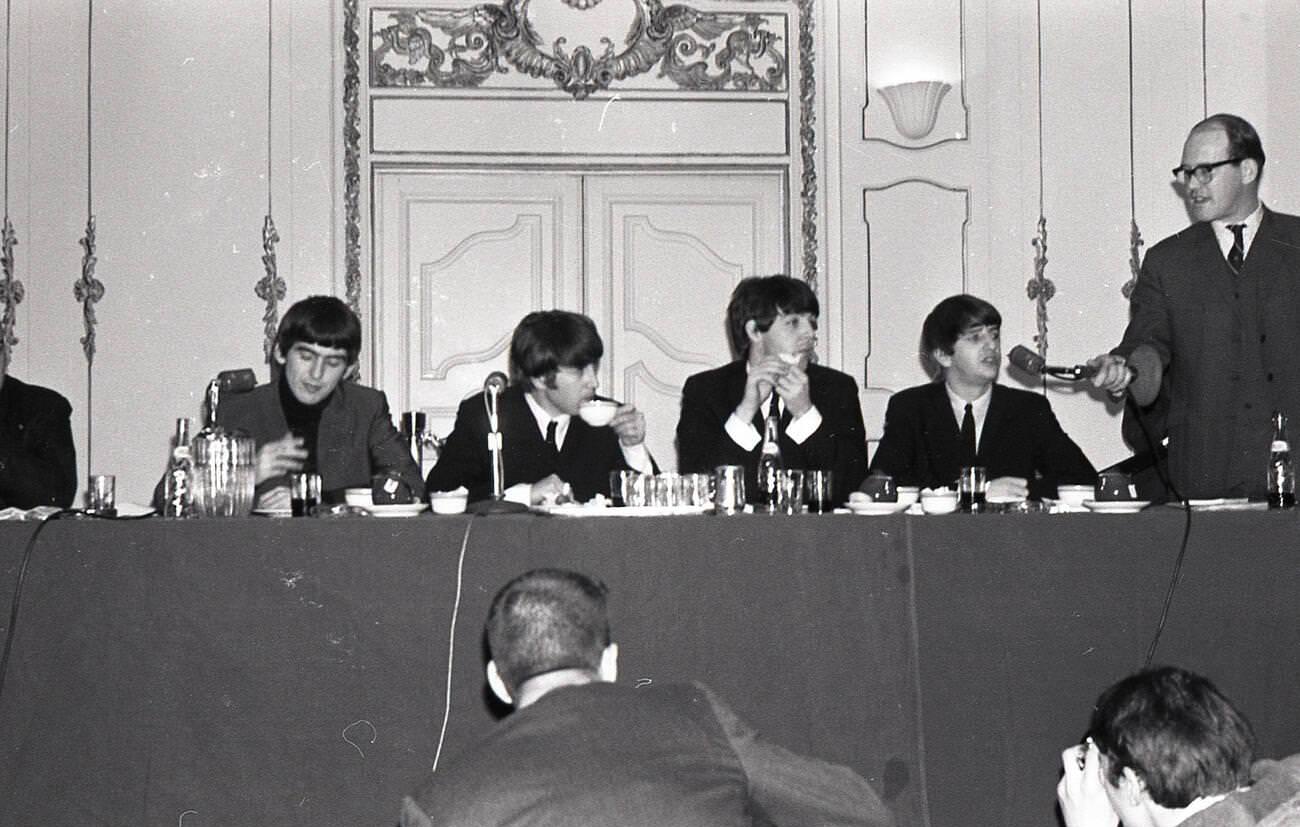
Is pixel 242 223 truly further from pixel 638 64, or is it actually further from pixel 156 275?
pixel 638 64

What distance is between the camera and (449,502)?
127 inches

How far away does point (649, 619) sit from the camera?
2.96 meters

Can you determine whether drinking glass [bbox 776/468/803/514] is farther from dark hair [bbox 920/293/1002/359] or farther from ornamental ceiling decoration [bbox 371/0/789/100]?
ornamental ceiling decoration [bbox 371/0/789/100]

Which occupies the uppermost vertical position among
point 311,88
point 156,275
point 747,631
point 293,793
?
point 311,88

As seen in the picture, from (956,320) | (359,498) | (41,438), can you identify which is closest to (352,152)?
(41,438)

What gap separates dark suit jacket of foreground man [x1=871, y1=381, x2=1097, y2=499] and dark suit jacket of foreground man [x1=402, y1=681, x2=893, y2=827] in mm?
2556

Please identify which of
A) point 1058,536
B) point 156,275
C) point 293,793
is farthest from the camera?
point 156,275

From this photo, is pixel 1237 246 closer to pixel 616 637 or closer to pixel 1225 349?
pixel 1225 349

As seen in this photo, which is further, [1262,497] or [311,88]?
[311,88]

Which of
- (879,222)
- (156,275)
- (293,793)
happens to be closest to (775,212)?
(879,222)

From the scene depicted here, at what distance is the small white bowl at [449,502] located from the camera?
3.21 metres

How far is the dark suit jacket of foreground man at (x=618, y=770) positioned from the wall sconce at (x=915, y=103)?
14.5 ft

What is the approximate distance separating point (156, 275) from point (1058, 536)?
3.92m

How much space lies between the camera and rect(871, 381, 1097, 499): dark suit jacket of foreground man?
4391mm
